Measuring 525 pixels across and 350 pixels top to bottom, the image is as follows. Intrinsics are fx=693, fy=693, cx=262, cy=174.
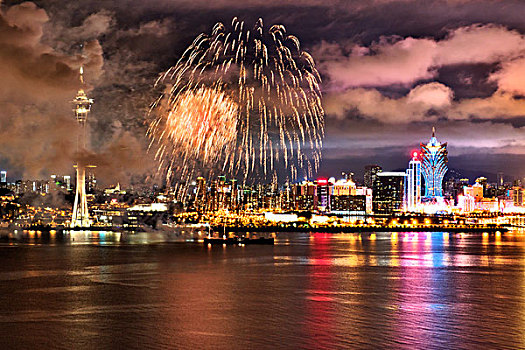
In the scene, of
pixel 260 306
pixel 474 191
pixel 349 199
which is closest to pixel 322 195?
pixel 349 199

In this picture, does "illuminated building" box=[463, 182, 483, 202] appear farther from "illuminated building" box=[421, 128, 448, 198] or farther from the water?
the water

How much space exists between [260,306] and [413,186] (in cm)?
15984

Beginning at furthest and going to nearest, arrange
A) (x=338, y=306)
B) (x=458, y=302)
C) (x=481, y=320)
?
(x=458, y=302), (x=338, y=306), (x=481, y=320)

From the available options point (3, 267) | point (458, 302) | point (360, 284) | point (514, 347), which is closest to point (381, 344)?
point (514, 347)

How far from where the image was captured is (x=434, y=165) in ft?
548

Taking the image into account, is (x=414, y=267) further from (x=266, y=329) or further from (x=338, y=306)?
(x=266, y=329)

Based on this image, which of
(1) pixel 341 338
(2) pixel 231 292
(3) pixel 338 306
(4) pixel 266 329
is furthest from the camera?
(2) pixel 231 292

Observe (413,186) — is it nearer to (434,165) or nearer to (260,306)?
(434,165)

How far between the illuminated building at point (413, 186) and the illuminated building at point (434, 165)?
5543 millimetres

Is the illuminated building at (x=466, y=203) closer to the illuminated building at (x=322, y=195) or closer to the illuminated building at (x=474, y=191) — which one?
the illuminated building at (x=474, y=191)

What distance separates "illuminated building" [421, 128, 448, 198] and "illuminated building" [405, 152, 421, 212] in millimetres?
5543

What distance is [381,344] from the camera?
569 inches

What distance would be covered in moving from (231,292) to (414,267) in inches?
566

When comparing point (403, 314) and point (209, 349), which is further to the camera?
point (403, 314)
